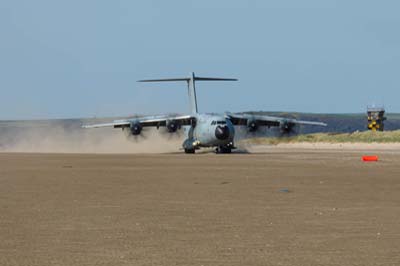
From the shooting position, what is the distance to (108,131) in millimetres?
89875

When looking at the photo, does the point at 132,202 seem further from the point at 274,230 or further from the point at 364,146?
the point at 364,146

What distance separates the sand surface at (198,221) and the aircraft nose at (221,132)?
33.2 meters

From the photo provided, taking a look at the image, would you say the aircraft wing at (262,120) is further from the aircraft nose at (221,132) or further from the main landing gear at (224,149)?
the aircraft nose at (221,132)

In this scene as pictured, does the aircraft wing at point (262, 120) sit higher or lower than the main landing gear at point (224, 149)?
higher

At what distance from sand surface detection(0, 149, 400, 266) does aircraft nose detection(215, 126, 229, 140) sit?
1305 inches

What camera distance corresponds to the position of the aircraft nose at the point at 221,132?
61.2 metres

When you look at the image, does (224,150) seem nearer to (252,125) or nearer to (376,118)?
(252,125)

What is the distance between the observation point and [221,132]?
61.2m

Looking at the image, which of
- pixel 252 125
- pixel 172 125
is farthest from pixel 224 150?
pixel 172 125

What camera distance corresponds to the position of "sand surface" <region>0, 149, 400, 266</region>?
1138 cm

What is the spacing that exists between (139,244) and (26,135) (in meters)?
80.8

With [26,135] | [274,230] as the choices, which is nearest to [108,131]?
[26,135]

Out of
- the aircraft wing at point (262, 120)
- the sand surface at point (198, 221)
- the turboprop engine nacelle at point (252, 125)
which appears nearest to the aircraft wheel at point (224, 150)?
the aircraft wing at point (262, 120)

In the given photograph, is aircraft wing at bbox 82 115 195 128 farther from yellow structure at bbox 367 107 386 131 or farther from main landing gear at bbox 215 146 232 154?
yellow structure at bbox 367 107 386 131
